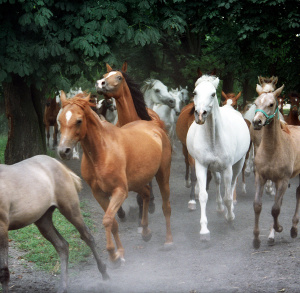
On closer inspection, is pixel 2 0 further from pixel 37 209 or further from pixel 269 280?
pixel 269 280

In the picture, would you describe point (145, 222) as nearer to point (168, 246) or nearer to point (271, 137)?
point (168, 246)

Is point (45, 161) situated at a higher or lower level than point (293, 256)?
higher

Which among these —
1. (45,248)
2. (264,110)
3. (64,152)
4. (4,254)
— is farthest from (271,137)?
(4,254)

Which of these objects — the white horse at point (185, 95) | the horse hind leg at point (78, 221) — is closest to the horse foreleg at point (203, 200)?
the horse hind leg at point (78, 221)

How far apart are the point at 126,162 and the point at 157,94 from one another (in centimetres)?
642

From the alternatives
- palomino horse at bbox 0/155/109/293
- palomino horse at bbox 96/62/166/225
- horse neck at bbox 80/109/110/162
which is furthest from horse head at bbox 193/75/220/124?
palomino horse at bbox 0/155/109/293

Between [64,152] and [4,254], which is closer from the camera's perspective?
[4,254]

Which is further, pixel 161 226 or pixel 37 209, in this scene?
pixel 161 226

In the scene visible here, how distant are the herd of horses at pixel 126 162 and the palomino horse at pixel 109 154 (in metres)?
0.01

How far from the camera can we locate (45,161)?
6.22 m

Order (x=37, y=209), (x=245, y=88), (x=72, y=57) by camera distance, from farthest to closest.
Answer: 1. (x=245, y=88)
2. (x=72, y=57)
3. (x=37, y=209)

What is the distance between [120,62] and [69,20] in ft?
4.11

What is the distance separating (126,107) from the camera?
945 centimetres

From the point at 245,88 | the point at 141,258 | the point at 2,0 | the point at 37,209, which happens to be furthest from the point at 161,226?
the point at 245,88
